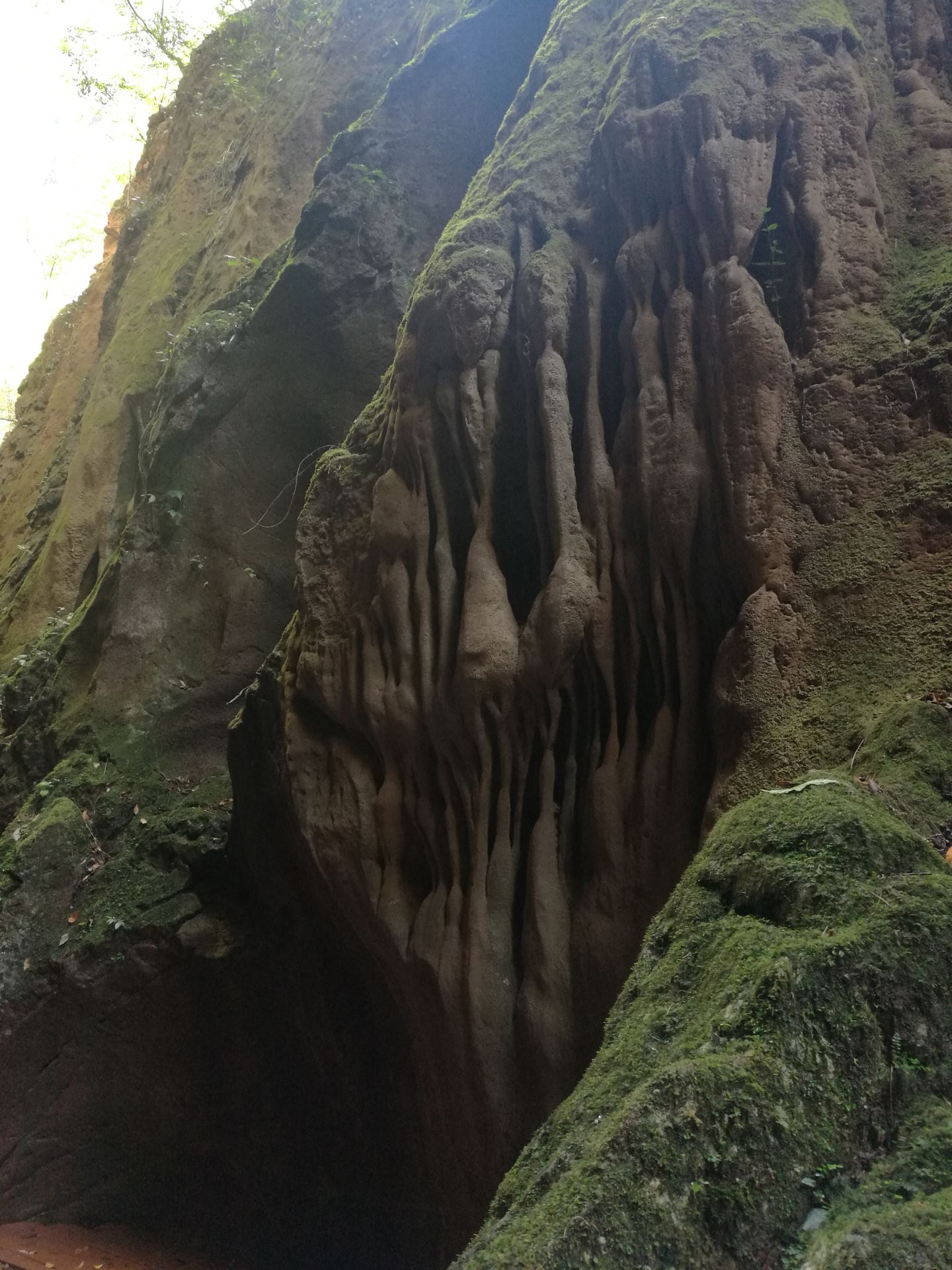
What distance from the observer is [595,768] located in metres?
4.34

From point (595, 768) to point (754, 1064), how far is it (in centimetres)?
240

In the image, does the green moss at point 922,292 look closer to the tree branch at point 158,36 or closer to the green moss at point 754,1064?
the green moss at point 754,1064

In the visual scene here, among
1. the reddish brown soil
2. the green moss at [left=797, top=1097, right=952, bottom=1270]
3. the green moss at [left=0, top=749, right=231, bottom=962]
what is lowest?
the reddish brown soil

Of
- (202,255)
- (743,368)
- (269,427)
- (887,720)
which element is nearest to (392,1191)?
(887,720)

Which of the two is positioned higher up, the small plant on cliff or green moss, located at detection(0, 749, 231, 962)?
the small plant on cliff

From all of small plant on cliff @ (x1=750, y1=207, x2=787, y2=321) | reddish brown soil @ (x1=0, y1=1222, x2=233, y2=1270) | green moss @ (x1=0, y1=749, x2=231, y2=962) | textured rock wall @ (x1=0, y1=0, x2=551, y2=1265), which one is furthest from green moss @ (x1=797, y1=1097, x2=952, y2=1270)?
reddish brown soil @ (x1=0, y1=1222, x2=233, y2=1270)

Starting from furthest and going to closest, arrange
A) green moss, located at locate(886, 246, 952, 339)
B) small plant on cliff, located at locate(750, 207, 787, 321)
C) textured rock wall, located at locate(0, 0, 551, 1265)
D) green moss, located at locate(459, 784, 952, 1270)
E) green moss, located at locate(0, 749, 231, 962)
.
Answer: green moss, located at locate(0, 749, 231, 962)
textured rock wall, located at locate(0, 0, 551, 1265)
small plant on cliff, located at locate(750, 207, 787, 321)
green moss, located at locate(886, 246, 952, 339)
green moss, located at locate(459, 784, 952, 1270)

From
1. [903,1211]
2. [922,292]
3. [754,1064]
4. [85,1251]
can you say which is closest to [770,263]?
[922,292]

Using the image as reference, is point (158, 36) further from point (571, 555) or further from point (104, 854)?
point (571, 555)

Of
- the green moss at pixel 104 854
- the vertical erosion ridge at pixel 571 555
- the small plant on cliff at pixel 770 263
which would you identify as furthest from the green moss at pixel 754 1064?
the green moss at pixel 104 854

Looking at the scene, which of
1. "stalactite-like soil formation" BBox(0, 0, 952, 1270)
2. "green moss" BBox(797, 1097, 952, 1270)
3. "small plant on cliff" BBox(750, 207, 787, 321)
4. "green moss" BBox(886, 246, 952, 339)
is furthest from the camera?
"small plant on cliff" BBox(750, 207, 787, 321)

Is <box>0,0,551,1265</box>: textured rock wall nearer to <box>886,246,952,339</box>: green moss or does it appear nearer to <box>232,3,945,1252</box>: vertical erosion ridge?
<box>232,3,945,1252</box>: vertical erosion ridge

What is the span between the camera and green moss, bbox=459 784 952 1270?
178 centimetres

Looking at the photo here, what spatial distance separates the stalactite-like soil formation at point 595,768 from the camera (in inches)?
80.1
